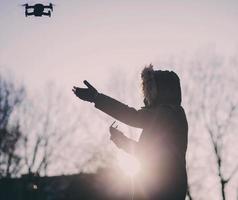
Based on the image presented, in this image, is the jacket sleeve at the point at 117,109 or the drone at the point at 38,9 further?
the drone at the point at 38,9

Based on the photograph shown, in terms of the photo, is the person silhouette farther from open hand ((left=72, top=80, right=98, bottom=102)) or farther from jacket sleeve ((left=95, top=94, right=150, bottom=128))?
open hand ((left=72, top=80, right=98, bottom=102))

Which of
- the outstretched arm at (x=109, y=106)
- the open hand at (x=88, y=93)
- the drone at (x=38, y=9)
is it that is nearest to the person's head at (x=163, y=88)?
the outstretched arm at (x=109, y=106)

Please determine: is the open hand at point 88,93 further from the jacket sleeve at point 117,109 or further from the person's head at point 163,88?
the person's head at point 163,88

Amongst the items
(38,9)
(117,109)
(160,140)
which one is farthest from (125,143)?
(38,9)

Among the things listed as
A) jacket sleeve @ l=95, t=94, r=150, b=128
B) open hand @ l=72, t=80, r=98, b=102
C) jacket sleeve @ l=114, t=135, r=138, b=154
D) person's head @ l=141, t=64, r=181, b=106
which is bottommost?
jacket sleeve @ l=114, t=135, r=138, b=154

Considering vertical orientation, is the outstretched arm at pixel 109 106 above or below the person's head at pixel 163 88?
below

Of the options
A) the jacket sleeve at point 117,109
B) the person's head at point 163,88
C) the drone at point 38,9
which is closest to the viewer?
the person's head at point 163,88

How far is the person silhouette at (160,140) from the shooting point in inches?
141

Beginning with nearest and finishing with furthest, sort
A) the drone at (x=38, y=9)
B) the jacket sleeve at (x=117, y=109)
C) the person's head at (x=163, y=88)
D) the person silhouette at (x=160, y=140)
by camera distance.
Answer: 1. the person silhouette at (x=160, y=140)
2. the person's head at (x=163, y=88)
3. the jacket sleeve at (x=117, y=109)
4. the drone at (x=38, y=9)

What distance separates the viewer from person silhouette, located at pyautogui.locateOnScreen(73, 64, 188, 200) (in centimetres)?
358

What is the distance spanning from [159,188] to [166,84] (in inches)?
37.7

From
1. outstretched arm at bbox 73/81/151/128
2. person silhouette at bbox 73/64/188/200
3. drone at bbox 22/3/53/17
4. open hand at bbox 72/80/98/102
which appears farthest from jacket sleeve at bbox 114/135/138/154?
drone at bbox 22/3/53/17

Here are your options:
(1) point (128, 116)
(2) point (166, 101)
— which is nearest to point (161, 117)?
(2) point (166, 101)

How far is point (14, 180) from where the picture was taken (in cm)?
4512
